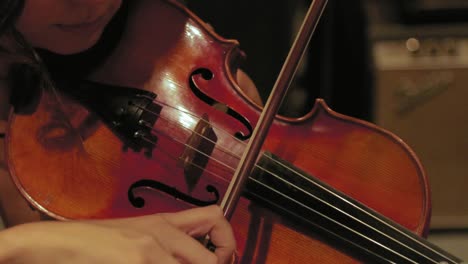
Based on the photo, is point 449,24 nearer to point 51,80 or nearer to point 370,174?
point 370,174

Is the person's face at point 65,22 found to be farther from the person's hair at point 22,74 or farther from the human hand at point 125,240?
the human hand at point 125,240

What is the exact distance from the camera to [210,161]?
0.65 metres

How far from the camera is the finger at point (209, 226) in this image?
0.52 m

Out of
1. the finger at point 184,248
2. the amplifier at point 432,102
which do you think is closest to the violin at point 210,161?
the finger at point 184,248

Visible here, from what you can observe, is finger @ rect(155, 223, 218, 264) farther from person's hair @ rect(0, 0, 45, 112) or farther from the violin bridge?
person's hair @ rect(0, 0, 45, 112)

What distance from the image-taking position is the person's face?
589 mm

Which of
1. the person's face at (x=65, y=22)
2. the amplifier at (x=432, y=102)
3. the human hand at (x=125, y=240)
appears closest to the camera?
the human hand at (x=125, y=240)

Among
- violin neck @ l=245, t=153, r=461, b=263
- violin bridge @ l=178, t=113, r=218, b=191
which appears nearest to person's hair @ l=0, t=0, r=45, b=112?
violin bridge @ l=178, t=113, r=218, b=191

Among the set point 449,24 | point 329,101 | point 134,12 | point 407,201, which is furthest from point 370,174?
point 449,24

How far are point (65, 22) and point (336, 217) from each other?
1.31ft

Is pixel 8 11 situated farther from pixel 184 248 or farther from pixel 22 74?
pixel 184 248

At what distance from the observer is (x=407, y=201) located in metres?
0.63

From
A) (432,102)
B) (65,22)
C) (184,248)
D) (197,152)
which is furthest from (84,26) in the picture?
(432,102)

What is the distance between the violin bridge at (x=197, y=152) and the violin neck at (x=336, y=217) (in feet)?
0.24
